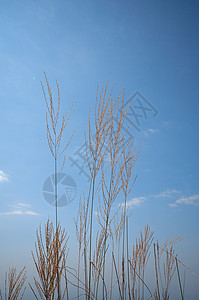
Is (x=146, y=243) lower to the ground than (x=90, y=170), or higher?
lower

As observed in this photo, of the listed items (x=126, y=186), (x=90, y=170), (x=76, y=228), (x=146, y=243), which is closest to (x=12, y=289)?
(x=76, y=228)

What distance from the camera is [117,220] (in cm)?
246

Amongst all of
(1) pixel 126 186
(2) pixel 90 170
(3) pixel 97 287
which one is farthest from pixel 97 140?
(3) pixel 97 287

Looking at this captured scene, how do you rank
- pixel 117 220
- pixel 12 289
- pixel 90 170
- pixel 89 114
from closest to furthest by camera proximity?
pixel 90 170
pixel 89 114
pixel 117 220
pixel 12 289

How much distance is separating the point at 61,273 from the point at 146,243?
1049 mm

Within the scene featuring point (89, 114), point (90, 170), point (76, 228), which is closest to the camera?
point (90, 170)

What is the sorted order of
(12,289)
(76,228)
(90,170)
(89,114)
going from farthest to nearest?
1. (12,289)
2. (76,228)
3. (89,114)
4. (90,170)

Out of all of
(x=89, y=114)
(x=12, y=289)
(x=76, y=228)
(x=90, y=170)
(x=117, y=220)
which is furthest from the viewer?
(x=12, y=289)

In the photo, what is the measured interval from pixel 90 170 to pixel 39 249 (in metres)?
1.05

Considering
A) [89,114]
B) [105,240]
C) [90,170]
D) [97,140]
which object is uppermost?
[89,114]

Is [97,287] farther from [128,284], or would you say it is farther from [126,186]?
[126,186]

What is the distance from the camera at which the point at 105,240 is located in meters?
2.05

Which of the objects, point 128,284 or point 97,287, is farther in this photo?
point 128,284

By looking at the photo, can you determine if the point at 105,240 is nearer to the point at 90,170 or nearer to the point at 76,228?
the point at 90,170
